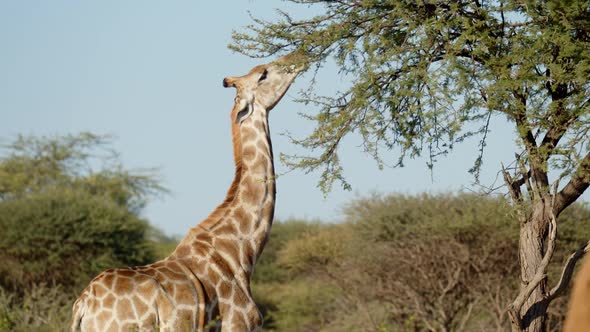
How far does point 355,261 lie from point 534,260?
361 inches

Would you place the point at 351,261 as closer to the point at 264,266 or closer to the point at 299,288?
the point at 299,288

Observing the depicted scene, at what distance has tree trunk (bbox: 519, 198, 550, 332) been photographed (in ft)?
25.9

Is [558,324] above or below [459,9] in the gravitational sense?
below

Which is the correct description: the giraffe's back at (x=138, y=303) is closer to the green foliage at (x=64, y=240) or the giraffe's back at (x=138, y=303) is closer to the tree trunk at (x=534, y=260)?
the tree trunk at (x=534, y=260)

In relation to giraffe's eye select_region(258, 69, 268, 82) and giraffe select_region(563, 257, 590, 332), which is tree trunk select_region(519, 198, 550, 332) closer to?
giraffe's eye select_region(258, 69, 268, 82)

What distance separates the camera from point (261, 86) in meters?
7.70

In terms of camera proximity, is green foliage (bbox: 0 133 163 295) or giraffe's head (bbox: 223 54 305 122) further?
green foliage (bbox: 0 133 163 295)

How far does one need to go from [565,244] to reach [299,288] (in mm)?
6606

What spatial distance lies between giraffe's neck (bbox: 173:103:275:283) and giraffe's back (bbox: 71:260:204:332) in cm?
46

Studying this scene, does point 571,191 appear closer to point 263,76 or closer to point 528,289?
point 528,289

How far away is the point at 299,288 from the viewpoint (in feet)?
68.9

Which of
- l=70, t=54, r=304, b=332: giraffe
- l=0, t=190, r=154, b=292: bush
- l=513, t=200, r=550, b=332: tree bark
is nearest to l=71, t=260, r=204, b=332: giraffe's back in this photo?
l=70, t=54, r=304, b=332: giraffe

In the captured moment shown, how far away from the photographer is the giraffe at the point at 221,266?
6.39 m

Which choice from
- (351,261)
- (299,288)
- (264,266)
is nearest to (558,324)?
(351,261)
